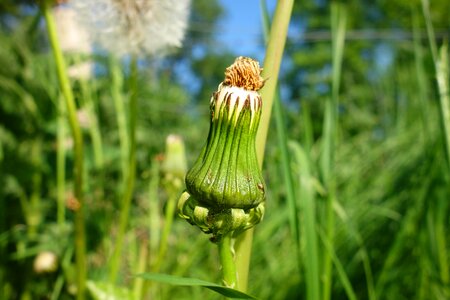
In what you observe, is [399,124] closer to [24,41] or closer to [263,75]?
[24,41]

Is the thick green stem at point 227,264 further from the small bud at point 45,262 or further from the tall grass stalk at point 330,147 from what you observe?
the small bud at point 45,262

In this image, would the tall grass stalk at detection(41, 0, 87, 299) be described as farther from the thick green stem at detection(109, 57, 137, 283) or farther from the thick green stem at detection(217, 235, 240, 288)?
the thick green stem at detection(217, 235, 240, 288)

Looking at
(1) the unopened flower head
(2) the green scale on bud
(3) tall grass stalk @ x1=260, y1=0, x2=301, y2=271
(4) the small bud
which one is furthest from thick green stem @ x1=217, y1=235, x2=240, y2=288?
(4) the small bud

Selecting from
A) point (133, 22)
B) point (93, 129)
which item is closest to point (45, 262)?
point (93, 129)

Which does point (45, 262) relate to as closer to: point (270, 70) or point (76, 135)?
point (76, 135)

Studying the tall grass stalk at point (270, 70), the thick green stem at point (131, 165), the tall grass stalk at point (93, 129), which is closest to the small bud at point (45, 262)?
the tall grass stalk at point (93, 129)
